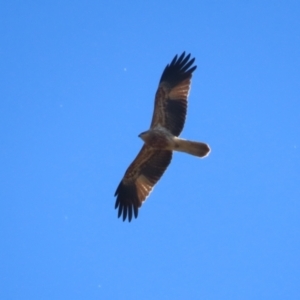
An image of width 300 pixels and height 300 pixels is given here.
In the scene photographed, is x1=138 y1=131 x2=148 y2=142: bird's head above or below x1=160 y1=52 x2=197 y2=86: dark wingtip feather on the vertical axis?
below

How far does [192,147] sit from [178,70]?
180 centimetres

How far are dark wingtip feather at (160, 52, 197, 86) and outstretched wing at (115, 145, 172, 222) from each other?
1.45 meters

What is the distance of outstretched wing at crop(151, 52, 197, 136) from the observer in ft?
37.7

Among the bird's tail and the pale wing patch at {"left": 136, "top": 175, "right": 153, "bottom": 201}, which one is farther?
the pale wing patch at {"left": 136, "top": 175, "right": 153, "bottom": 201}

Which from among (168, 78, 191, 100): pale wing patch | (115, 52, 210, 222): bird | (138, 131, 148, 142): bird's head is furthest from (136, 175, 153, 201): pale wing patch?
(168, 78, 191, 100): pale wing patch

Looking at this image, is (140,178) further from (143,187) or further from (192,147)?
(192,147)

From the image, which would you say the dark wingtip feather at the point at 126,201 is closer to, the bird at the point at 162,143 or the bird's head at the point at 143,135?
the bird at the point at 162,143

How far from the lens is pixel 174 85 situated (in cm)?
1172

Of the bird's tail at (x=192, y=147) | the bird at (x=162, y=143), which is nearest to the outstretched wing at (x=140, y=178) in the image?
the bird at (x=162, y=143)

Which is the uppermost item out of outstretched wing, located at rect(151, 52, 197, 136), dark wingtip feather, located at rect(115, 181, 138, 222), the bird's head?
outstretched wing, located at rect(151, 52, 197, 136)

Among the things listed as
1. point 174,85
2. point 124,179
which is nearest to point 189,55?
point 174,85

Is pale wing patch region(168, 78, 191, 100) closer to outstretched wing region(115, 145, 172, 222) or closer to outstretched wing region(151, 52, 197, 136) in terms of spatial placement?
outstretched wing region(151, 52, 197, 136)

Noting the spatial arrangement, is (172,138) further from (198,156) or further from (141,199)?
(141,199)

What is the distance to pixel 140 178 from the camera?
39.7 feet
